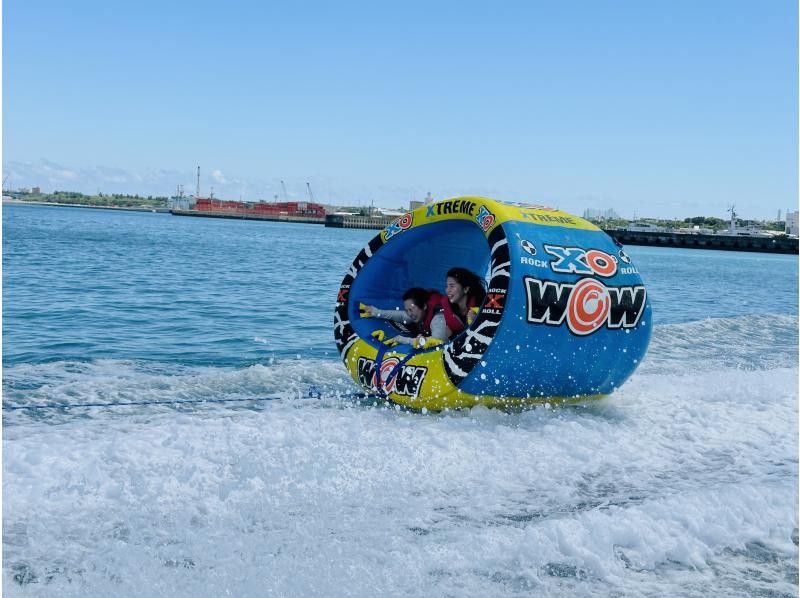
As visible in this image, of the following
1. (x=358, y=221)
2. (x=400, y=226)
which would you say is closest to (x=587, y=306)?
(x=400, y=226)

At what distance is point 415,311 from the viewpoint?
6.81 meters

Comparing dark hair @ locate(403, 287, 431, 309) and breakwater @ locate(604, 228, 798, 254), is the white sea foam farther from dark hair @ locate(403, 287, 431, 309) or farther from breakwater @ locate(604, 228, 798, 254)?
breakwater @ locate(604, 228, 798, 254)

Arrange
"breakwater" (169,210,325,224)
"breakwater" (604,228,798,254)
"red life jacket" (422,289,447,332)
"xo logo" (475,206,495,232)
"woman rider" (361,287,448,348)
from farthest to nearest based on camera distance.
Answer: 1. "breakwater" (169,210,325,224)
2. "breakwater" (604,228,798,254)
3. "red life jacket" (422,289,447,332)
4. "woman rider" (361,287,448,348)
5. "xo logo" (475,206,495,232)

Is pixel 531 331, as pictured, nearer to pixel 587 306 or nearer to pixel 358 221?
pixel 587 306

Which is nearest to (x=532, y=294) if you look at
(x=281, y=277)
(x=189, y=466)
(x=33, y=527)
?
(x=189, y=466)

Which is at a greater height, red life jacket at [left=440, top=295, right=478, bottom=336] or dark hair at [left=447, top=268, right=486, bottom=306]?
dark hair at [left=447, top=268, right=486, bottom=306]

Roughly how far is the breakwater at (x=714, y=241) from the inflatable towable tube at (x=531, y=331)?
56.1 metres

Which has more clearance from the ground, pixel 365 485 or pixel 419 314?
pixel 419 314

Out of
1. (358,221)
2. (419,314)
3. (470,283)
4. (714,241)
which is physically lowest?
(419,314)

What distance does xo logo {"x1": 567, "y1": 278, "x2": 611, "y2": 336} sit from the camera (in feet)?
18.9

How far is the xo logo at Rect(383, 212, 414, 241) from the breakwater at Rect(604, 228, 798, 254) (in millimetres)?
55579

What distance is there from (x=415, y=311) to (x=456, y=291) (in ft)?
1.43

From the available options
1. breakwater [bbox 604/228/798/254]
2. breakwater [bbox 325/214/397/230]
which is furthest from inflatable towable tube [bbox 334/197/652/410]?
breakwater [bbox 325/214/397/230]

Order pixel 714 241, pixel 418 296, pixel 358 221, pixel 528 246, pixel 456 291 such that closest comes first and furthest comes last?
pixel 528 246 < pixel 456 291 < pixel 418 296 < pixel 714 241 < pixel 358 221
